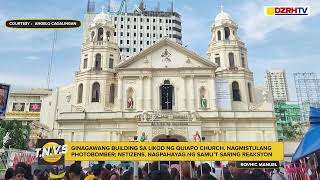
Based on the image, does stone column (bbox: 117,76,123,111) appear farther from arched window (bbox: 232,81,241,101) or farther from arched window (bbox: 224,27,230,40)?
arched window (bbox: 224,27,230,40)

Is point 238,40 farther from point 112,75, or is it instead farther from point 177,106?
point 112,75

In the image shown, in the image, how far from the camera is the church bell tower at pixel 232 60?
42219 millimetres

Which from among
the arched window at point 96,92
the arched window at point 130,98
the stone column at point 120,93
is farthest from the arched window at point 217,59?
the arched window at point 96,92

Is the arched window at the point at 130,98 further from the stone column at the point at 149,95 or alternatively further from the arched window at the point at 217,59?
the arched window at the point at 217,59

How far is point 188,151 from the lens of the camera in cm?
965

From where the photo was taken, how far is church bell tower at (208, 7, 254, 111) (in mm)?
42219

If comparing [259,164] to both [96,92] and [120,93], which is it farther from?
[96,92]

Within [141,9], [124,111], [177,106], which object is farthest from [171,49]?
[141,9]

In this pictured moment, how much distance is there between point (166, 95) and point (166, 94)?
0.42 feet

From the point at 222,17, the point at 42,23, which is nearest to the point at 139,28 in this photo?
the point at 222,17

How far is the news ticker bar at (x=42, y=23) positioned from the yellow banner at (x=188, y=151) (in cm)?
584

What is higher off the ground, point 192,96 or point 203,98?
point 192,96

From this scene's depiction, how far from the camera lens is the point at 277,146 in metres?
9.62

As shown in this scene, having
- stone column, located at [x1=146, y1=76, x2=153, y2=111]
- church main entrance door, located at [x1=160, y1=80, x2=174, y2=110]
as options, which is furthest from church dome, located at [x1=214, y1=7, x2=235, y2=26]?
stone column, located at [x1=146, y1=76, x2=153, y2=111]
